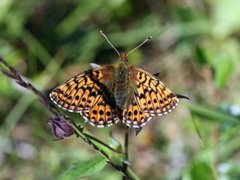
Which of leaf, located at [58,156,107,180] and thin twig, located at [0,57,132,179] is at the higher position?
thin twig, located at [0,57,132,179]

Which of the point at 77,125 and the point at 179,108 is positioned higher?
the point at 77,125

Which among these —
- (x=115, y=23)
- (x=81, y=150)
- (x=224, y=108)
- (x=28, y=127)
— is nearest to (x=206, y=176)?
(x=224, y=108)

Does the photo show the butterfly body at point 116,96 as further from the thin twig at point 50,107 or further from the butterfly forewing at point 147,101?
the thin twig at point 50,107

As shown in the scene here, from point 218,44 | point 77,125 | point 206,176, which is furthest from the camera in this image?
point 218,44

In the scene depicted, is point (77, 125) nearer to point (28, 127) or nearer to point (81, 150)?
point (81, 150)

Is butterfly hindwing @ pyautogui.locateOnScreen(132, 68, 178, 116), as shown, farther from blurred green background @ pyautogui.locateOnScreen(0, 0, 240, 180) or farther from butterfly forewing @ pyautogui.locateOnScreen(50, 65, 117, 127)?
blurred green background @ pyautogui.locateOnScreen(0, 0, 240, 180)

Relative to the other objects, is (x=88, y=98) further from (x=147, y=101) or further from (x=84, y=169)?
(x=84, y=169)

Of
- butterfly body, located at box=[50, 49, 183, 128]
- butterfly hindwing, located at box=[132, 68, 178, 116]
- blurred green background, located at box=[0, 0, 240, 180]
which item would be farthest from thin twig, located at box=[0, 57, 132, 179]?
blurred green background, located at box=[0, 0, 240, 180]
